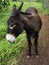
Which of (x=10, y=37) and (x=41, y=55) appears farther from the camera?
(x=41, y=55)

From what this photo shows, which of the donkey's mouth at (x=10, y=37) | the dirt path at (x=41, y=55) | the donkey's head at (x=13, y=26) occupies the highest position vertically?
the donkey's head at (x=13, y=26)

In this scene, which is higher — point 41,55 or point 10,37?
point 10,37

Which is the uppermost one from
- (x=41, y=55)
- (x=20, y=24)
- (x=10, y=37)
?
(x=20, y=24)

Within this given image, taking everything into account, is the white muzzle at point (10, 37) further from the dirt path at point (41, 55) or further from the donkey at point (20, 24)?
the dirt path at point (41, 55)

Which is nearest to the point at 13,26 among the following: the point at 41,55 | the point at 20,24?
the point at 20,24

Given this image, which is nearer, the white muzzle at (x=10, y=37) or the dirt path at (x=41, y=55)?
the white muzzle at (x=10, y=37)

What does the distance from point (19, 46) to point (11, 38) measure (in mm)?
2670

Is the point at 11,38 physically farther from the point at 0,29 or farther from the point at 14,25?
the point at 0,29

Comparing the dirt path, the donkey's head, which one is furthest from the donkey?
the dirt path

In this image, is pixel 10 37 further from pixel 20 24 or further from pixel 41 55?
pixel 41 55

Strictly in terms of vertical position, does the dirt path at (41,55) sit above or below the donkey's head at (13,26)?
Answer: below

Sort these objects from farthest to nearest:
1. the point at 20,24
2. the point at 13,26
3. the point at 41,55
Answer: the point at 41,55, the point at 20,24, the point at 13,26

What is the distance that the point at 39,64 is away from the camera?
7.32 m

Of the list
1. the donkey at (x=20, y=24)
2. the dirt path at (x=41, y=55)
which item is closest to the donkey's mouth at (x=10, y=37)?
the donkey at (x=20, y=24)
